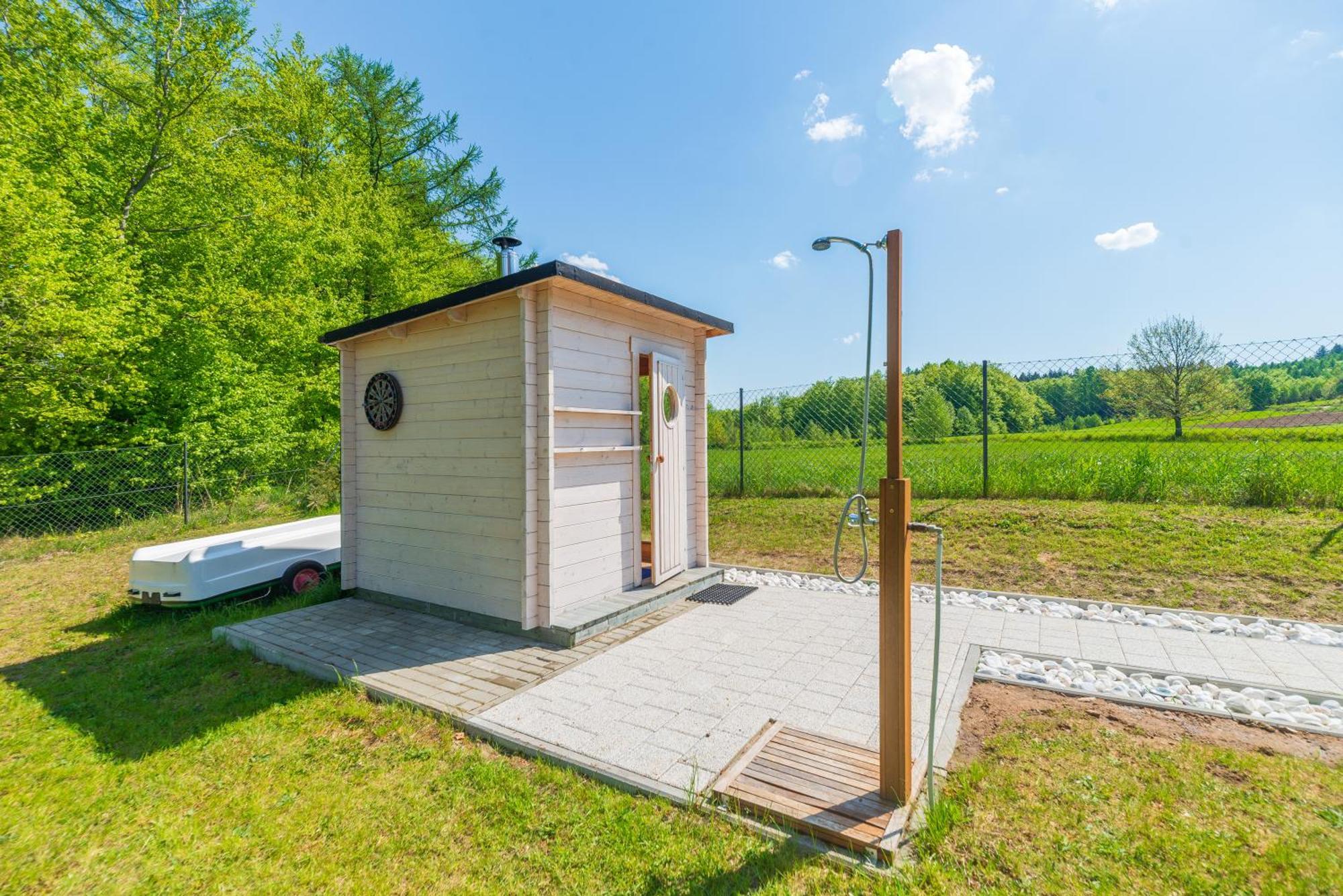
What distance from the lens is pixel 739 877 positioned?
1.64 metres

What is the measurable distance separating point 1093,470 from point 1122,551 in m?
1.81

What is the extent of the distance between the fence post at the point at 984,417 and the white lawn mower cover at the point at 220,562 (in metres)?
7.40

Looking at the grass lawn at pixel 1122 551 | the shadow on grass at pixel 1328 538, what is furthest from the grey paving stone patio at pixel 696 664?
the shadow on grass at pixel 1328 538

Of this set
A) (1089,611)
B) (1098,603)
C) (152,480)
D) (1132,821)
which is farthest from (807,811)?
(152,480)

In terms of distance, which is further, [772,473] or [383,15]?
[772,473]

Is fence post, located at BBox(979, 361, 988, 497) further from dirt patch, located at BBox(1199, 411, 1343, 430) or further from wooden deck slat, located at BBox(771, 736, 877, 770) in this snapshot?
wooden deck slat, located at BBox(771, 736, 877, 770)

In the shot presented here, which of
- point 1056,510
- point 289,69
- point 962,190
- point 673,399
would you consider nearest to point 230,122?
point 289,69

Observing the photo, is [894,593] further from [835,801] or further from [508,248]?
[508,248]

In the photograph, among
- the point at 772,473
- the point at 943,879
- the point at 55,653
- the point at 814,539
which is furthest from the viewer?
the point at 772,473

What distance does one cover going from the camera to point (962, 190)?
531cm

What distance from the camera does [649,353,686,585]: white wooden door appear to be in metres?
4.33

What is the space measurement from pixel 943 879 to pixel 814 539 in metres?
4.84

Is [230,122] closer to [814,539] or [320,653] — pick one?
[320,653]

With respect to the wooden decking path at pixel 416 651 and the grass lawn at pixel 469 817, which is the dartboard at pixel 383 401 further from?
the grass lawn at pixel 469 817
